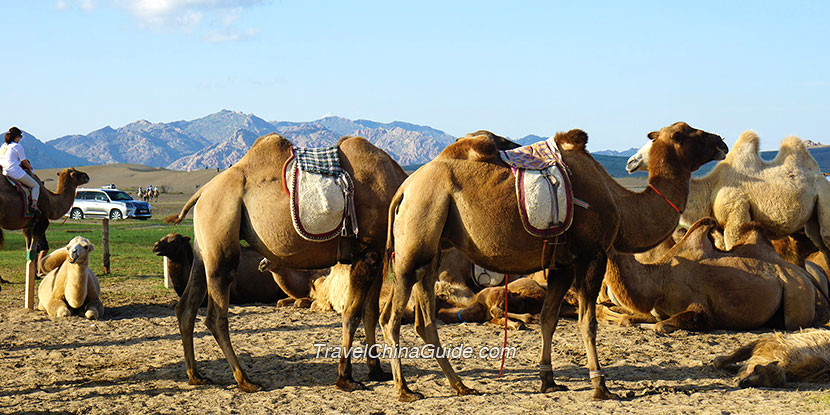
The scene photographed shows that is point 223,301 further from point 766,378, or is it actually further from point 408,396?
point 766,378

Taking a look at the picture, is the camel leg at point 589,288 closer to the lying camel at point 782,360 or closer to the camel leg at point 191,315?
the lying camel at point 782,360

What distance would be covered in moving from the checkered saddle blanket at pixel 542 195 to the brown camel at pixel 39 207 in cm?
796

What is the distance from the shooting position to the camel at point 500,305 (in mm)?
9234

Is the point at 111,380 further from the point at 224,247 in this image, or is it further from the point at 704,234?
the point at 704,234

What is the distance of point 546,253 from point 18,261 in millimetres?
14393

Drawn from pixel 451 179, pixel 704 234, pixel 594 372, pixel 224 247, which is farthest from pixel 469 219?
pixel 704 234

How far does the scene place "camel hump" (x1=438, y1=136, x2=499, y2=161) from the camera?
20.0 ft

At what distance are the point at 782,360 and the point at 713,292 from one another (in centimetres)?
215

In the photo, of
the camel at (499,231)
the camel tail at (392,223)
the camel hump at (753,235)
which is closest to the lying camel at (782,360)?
the camel at (499,231)

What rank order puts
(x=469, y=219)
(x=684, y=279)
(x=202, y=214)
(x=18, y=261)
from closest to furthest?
1. (x=469, y=219)
2. (x=202, y=214)
3. (x=684, y=279)
4. (x=18, y=261)

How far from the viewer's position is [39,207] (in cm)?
1180

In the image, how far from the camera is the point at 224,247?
6.25 meters

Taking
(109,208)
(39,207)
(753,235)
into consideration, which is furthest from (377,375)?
(109,208)

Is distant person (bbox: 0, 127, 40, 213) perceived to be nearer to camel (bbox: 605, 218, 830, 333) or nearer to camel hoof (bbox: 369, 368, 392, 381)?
camel hoof (bbox: 369, 368, 392, 381)
